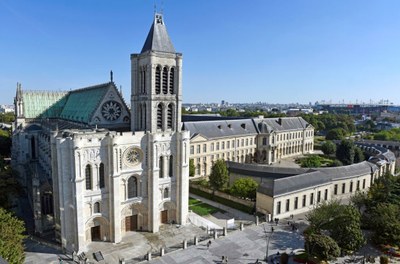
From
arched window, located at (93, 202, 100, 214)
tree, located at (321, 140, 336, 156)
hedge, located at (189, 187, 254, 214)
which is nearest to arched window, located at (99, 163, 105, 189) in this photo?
arched window, located at (93, 202, 100, 214)

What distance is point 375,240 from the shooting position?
118 feet

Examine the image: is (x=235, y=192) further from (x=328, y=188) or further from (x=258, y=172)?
(x=328, y=188)

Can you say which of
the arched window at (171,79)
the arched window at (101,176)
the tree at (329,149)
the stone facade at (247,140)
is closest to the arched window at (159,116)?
the arched window at (171,79)

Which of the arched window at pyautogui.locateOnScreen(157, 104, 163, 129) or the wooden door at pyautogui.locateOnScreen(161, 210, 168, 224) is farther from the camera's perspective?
the wooden door at pyautogui.locateOnScreen(161, 210, 168, 224)

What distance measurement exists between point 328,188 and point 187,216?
2698 cm

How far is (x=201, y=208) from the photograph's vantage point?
162 ft

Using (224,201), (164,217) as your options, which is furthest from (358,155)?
(164,217)

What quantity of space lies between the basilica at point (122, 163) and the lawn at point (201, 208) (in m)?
5.37

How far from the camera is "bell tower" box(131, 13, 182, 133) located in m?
38.4

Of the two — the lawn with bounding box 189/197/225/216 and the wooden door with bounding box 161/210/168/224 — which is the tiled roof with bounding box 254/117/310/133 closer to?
the lawn with bounding box 189/197/225/216

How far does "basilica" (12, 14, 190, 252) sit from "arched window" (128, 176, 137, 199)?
138 millimetres

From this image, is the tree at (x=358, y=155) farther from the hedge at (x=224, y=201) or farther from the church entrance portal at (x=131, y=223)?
the church entrance portal at (x=131, y=223)

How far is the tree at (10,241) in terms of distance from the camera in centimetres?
2446

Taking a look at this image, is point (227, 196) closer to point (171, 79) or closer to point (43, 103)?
point (171, 79)
